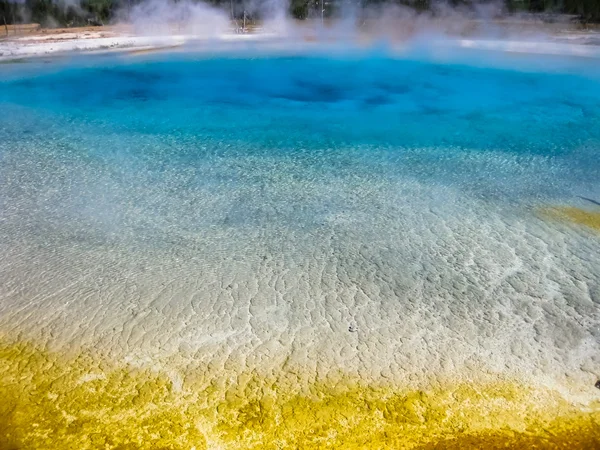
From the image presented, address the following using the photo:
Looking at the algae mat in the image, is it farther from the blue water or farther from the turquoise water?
the blue water

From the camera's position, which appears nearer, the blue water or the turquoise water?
the turquoise water

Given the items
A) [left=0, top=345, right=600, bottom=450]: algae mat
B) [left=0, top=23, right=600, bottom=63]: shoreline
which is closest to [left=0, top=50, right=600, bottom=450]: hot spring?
[left=0, top=345, right=600, bottom=450]: algae mat

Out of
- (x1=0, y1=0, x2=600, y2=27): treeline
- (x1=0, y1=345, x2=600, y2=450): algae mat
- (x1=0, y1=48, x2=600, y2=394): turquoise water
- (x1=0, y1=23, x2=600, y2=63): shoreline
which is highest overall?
(x1=0, y1=0, x2=600, y2=27): treeline

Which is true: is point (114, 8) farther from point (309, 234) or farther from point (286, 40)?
point (309, 234)

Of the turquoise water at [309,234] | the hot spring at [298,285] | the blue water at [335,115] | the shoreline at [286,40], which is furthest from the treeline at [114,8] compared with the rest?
the hot spring at [298,285]

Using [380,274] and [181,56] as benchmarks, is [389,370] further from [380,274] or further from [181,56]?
[181,56]

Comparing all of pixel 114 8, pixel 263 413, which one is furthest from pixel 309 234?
pixel 114 8

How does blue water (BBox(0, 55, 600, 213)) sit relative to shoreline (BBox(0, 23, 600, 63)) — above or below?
below
